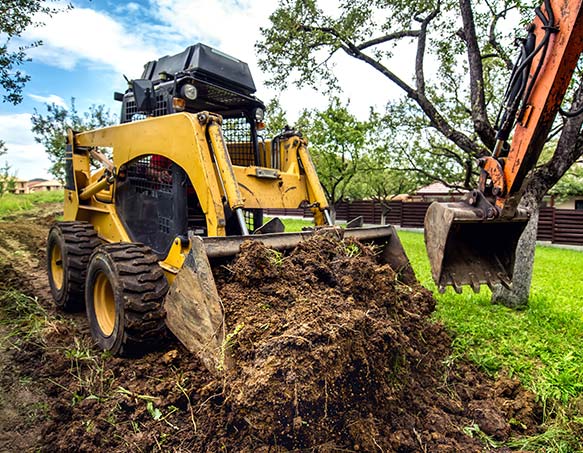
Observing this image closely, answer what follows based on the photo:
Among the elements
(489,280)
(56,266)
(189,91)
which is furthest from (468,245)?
(56,266)

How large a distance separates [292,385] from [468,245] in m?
2.21

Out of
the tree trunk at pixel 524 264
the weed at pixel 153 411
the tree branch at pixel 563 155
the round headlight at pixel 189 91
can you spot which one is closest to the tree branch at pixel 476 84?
the tree branch at pixel 563 155

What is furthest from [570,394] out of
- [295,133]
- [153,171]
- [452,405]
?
[153,171]

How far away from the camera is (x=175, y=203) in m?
3.84

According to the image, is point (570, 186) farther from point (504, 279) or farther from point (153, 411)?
point (153, 411)

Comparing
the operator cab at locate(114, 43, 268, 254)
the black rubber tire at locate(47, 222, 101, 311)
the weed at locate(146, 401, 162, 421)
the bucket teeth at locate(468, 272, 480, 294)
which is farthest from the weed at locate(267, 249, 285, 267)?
the black rubber tire at locate(47, 222, 101, 311)

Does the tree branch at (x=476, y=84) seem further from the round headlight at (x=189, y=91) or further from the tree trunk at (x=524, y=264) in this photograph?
the round headlight at (x=189, y=91)

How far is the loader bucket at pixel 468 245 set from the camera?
10.9ft

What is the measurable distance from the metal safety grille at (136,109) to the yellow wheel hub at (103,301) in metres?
1.68

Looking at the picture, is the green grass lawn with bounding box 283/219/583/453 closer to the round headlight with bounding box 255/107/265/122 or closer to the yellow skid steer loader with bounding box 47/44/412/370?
the yellow skid steer loader with bounding box 47/44/412/370

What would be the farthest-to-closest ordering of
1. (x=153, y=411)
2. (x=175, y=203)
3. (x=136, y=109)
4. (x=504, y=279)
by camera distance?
1. (x=136, y=109)
2. (x=175, y=203)
3. (x=504, y=279)
4. (x=153, y=411)

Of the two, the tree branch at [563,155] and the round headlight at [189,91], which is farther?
the tree branch at [563,155]

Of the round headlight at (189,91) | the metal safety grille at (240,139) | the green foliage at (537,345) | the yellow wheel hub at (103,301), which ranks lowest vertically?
the green foliage at (537,345)

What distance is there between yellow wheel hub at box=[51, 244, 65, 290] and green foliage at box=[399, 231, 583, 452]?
4.40 metres
